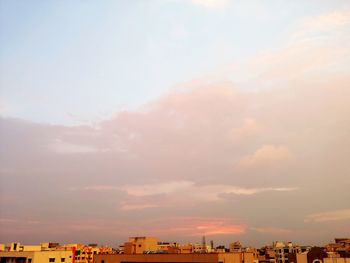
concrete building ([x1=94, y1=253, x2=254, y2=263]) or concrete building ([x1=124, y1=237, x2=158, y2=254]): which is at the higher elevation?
concrete building ([x1=124, y1=237, x2=158, y2=254])

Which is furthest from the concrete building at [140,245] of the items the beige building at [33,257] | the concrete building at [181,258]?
the beige building at [33,257]

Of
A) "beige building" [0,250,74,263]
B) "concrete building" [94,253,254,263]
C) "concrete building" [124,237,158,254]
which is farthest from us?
"beige building" [0,250,74,263]

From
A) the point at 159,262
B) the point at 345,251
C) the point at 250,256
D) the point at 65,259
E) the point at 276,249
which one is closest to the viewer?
the point at 159,262

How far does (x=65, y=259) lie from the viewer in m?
110

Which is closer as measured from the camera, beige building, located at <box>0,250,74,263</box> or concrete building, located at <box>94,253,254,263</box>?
concrete building, located at <box>94,253,254,263</box>

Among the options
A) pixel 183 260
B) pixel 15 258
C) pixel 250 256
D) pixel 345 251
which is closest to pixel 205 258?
pixel 183 260

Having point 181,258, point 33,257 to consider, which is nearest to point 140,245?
point 181,258

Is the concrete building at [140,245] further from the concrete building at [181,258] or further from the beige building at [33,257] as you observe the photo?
the beige building at [33,257]

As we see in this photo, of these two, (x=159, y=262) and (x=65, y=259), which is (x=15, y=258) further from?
(x=159, y=262)

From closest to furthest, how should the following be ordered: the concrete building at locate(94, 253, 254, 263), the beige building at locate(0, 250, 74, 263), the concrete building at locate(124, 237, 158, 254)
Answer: the concrete building at locate(94, 253, 254, 263)
the concrete building at locate(124, 237, 158, 254)
the beige building at locate(0, 250, 74, 263)

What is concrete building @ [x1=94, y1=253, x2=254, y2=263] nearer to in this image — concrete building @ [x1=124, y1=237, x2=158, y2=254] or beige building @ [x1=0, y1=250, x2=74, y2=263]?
concrete building @ [x1=124, y1=237, x2=158, y2=254]

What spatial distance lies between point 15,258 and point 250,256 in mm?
67569

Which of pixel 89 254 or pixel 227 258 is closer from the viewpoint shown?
pixel 227 258

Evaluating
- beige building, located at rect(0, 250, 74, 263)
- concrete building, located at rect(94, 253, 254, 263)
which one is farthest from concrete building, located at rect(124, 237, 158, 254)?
beige building, located at rect(0, 250, 74, 263)
